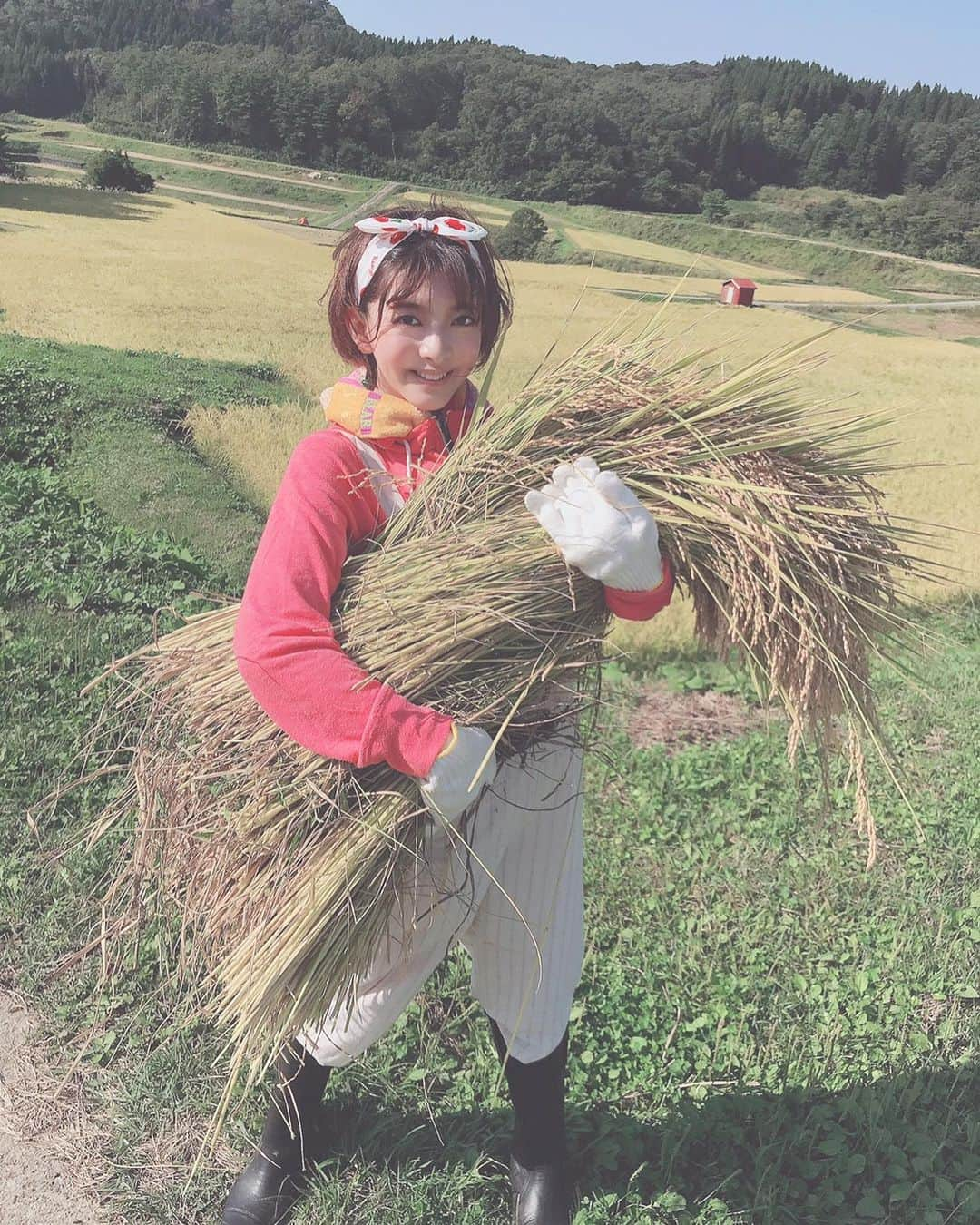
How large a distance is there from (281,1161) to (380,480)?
1.38 metres

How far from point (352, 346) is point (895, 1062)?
2217 mm

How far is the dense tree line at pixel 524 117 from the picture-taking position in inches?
1578

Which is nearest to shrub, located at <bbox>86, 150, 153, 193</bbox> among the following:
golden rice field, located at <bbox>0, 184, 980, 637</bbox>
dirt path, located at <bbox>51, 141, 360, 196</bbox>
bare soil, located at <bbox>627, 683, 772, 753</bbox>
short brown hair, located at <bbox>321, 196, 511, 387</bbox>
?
dirt path, located at <bbox>51, 141, 360, 196</bbox>

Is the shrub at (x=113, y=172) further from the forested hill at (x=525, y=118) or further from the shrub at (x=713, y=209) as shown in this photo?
the shrub at (x=713, y=209)

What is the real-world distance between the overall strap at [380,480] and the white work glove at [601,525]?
0.83 feet

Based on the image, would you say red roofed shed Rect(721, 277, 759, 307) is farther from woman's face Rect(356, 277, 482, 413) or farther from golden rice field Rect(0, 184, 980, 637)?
woman's face Rect(356, 277, 482, 413)

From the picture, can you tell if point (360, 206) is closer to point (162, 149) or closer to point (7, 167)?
point (7, 167)

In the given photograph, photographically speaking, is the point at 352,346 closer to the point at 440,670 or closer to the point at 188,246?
the point at 440,670

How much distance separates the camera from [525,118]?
39625 mm

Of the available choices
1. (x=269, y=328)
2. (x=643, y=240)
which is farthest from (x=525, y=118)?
(x=269, y=328)

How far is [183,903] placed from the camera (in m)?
1.57

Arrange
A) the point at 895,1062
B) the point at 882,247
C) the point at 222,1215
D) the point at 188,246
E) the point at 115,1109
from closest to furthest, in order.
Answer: the point at 222,1215
the point at 115,1109
the point at 895,1062
the point at 188,246
the point at 882,247

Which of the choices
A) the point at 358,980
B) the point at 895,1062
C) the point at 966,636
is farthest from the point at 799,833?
the point at 966,636

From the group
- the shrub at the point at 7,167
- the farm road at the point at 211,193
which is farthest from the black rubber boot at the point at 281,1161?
the farm road at the point at 211,193
